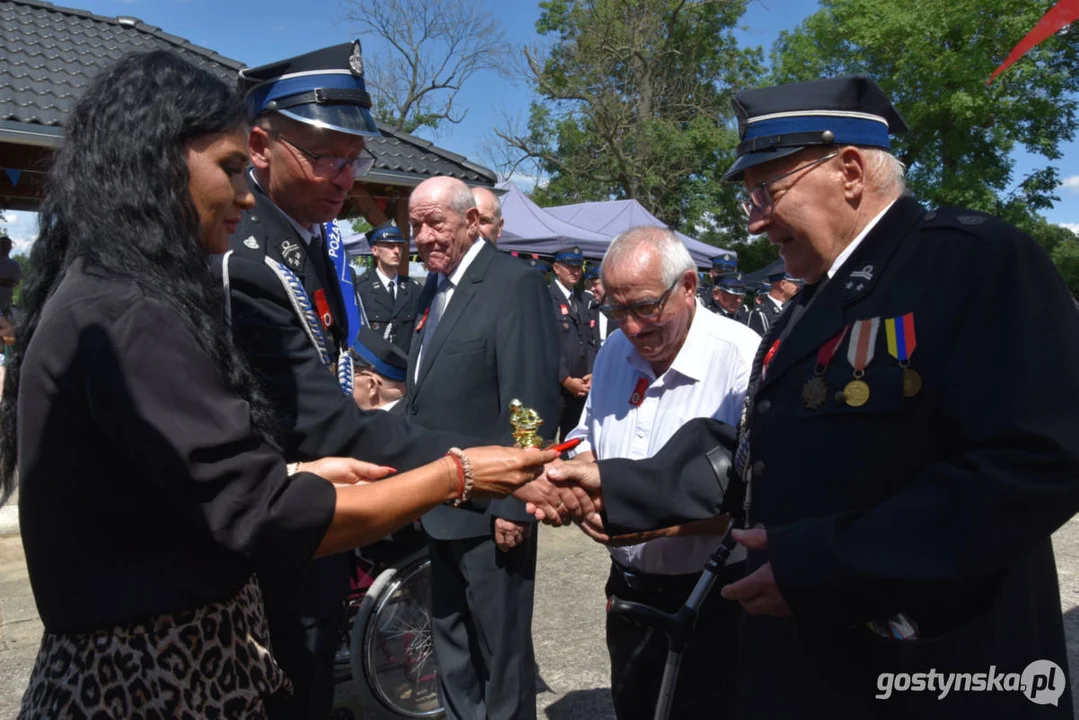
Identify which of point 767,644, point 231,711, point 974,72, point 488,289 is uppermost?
point 974,72

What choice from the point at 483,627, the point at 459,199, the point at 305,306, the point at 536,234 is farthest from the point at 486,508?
the point at 536,234

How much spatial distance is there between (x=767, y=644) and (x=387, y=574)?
2324mm

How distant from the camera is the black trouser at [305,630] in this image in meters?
2.41

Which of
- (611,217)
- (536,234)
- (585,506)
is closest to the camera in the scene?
Answer: (585,506)

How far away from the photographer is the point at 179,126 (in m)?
1.73

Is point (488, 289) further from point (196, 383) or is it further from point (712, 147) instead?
point (712, 147)

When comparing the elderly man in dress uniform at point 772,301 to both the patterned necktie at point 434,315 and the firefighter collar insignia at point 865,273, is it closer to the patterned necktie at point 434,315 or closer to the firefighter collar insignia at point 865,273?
the patterned necktie at point 434,315

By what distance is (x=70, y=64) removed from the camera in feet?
28.9

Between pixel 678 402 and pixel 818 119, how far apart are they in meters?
1.14

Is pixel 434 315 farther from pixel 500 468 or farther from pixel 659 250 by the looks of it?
pixel 500 468

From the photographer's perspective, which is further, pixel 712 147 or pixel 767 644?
pixel 712 147

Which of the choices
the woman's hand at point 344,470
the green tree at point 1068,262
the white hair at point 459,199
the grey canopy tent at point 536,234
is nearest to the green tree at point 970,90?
the green tree at point 1068,262

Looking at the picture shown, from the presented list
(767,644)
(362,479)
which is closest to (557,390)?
(362,479)

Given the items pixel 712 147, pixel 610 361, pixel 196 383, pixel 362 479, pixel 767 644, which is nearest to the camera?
pixel 196 383
